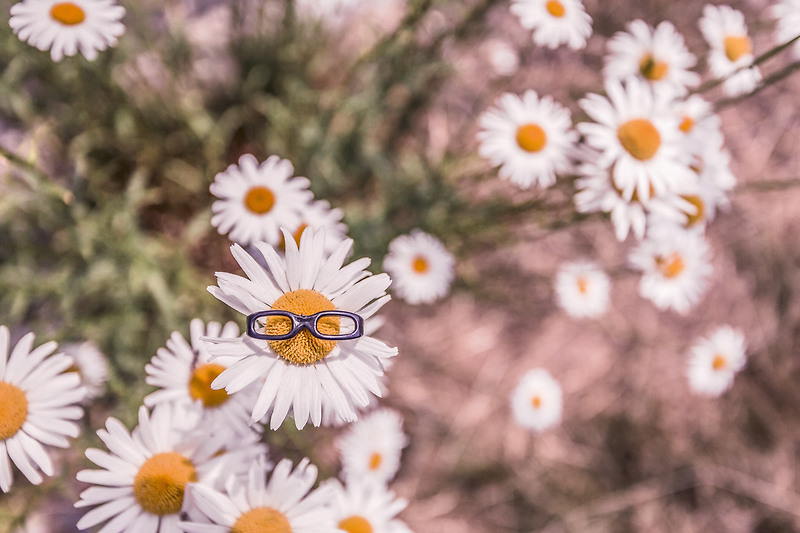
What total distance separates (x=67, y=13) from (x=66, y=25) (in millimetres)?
44

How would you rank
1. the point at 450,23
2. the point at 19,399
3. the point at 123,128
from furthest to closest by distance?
the point at 450,23 < the point at 123,128 < the point at 19,399

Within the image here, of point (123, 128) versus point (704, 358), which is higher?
point (123, 128)

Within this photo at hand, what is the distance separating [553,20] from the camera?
2055 mm

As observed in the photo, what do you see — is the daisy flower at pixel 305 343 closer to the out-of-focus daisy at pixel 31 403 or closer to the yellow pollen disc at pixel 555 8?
the out-of-focus daisy at pixel 31 403

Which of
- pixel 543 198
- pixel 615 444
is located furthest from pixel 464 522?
pixel 543 198

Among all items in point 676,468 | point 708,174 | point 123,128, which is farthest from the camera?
point 676,468

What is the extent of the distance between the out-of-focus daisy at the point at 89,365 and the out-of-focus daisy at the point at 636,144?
1.95 m

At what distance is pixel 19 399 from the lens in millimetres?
1321

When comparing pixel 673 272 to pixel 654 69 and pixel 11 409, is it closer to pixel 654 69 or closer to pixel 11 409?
pixel 654 69

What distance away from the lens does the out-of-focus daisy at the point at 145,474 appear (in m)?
1.26

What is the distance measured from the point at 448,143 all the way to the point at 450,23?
0.69 m

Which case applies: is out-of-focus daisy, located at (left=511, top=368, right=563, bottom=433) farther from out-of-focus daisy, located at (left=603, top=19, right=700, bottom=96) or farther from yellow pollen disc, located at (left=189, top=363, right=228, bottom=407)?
yellow pollen disc, located at (left=189, top=363, right=228, bottom=407)

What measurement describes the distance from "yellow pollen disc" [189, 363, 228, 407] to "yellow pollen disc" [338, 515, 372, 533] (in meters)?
0.57

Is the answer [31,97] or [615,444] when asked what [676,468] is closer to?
[615,444]
